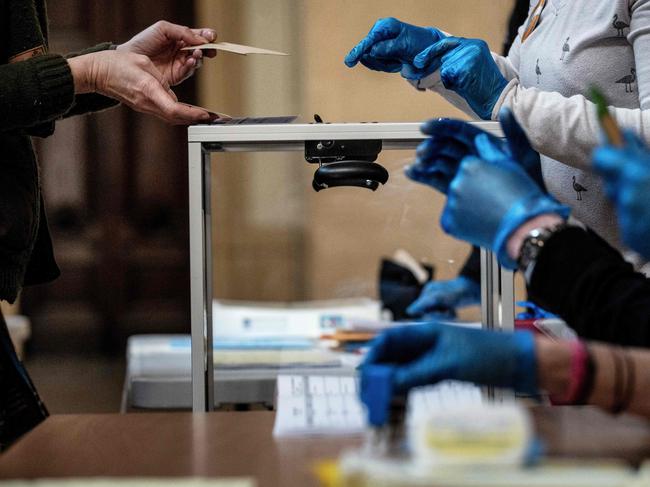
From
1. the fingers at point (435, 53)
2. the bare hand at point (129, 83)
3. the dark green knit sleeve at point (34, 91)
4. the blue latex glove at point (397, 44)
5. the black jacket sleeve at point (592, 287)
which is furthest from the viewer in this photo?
the blue latex glove at point (397, 44)

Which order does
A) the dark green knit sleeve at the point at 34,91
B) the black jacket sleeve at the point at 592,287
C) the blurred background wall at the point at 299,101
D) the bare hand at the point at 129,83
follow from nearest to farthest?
1. the black jacket sleeve at the point at 592,287
2. the dark green knit sleeve at the point at 34,91
3. the bare hand at the point at 129,83
4. the blurred background wall at the point at 299,101

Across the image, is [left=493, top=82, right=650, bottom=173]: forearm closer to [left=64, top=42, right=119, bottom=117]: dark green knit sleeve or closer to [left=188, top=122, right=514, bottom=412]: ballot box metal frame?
[left=188, top=122, right=514, bottom=412]: ballot box metal frame

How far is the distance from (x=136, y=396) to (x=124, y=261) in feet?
8.76

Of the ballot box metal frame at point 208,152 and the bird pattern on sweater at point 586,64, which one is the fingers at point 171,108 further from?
the bird pattern on sweater at point 586,64

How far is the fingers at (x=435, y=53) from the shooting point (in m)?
1.45

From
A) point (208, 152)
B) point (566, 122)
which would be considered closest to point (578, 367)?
point (566, 122)

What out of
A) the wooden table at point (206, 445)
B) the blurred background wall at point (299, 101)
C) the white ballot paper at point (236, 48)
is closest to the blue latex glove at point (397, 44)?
the white ballot paper at point (236, 48)

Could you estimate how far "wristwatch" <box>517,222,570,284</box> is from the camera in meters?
0.88

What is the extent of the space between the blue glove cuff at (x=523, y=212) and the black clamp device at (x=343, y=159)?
1.35ft

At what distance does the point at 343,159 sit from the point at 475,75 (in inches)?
10.3

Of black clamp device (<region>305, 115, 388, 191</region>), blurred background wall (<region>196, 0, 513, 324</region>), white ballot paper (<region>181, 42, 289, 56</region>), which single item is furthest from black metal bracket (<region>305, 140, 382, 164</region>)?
blurred background wall (<region>196, 0, 513, 324</region>)

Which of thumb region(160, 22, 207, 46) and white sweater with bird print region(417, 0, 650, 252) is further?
thumb region(160, 22, 207, 46)

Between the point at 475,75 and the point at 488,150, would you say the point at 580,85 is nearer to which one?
the point at 475,75

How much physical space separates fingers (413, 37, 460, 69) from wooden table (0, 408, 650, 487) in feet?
2.36
